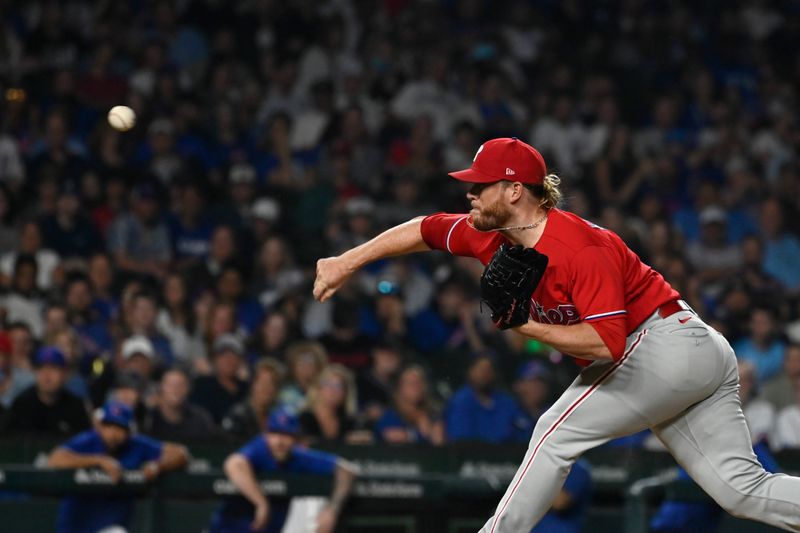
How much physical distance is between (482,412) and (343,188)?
2961 millimetres

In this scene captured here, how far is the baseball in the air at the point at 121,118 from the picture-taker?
418 inches

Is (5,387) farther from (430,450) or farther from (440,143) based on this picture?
(440,143)

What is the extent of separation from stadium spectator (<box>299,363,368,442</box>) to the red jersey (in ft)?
12.6

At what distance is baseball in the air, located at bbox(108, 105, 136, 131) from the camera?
10617 mm

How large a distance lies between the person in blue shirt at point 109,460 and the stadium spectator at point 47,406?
452 millimetres

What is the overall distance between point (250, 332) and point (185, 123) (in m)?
2.42

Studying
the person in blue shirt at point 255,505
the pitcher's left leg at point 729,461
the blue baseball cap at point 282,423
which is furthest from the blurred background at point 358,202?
the pitcher's left leg at point 729,461

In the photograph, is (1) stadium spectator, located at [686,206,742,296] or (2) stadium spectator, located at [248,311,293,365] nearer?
(2) stadium spectator, located at [248,311,293,365]

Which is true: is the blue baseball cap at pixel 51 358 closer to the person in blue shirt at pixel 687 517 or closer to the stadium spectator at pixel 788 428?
the person in blue shirt at pixel 687 517

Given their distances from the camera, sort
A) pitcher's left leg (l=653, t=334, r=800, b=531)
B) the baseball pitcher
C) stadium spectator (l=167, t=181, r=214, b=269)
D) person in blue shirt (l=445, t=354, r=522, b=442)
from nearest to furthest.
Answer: the baseball pitcher < pitcher's left leg (l=653, t=334, r=800, b=531) < person in blue shirt (l=445, t=354, r=522, b=442) < stadium spectator (l=167, t=181, r=214, b=269)

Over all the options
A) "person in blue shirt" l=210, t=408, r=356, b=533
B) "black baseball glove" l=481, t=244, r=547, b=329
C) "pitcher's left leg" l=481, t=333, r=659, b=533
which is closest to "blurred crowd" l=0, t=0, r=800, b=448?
"person in blue shirt" l=210, t=408, r=356, b=533

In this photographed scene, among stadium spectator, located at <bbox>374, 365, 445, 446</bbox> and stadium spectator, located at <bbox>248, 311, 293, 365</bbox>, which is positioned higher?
stadium spectator, located at <bbox>248, 311, 293, 365</bbox>

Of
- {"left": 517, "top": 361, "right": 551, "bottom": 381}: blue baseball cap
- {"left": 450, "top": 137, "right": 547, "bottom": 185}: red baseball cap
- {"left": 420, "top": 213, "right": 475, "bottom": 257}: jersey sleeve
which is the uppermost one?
{"left": 450, "top": 137, "right": 547, "bottom": 185}: red baseball cap

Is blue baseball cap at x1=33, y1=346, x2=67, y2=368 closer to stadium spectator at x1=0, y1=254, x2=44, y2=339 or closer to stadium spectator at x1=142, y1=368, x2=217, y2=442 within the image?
stadium spectator at x1=142, y1=368, x2=217, y2=442
